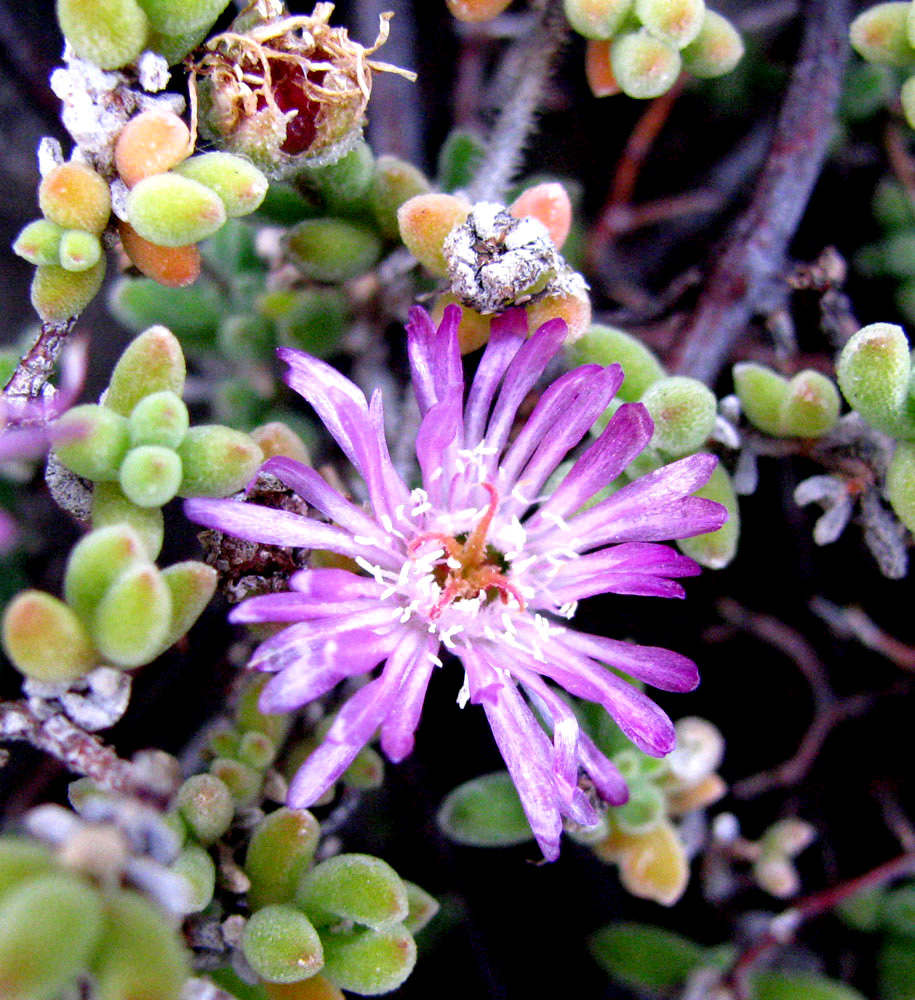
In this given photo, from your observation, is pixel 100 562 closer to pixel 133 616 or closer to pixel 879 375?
pixel 133 616

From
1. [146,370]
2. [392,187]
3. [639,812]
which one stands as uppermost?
[392,187]

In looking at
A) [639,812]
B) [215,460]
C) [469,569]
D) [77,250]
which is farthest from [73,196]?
[639,812]

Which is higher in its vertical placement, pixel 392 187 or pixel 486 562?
pixel 392 187

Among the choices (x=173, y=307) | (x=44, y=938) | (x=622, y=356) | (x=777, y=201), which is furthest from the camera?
(x=173, y=307)

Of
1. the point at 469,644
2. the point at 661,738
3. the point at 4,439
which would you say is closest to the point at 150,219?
the point at 4,439

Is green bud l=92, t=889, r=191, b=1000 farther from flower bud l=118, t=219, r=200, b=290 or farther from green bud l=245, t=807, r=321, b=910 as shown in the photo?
flower bud l=118, t=219, r=200, b=290

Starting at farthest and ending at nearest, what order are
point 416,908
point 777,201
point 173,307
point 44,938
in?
point 173,307
point 777,201
point 416,908
point 44,938
